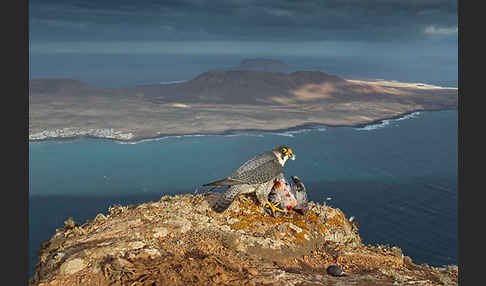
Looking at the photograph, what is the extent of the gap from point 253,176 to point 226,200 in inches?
50.9

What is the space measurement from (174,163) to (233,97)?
311 ft

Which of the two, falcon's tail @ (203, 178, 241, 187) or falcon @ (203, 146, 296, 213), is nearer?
falcon's tail @ (203, 178, 241, 187)

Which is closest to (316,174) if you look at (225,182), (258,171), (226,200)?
(258,171)

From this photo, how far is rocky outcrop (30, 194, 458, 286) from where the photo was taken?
30.1 ft

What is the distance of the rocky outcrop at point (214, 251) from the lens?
919 cm

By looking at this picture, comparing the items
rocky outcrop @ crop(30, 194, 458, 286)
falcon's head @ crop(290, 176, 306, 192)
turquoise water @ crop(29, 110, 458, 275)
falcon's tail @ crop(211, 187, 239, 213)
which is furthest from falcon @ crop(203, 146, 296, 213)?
turquoise water @ crop(29, 110, 458, 275)

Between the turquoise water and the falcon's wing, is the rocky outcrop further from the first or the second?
the turquoise water

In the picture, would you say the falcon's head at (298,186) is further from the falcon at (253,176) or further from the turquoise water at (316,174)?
the turquoise water at (316,174)

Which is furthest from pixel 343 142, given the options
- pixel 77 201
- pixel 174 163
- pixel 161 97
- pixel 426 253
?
pixel 161 97

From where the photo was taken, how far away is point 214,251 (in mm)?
10727

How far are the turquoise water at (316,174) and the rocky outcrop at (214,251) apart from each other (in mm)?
46978

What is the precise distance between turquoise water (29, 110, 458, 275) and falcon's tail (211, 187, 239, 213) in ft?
159

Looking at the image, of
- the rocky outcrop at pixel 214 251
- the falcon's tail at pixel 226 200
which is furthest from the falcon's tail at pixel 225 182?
the rocky outcrop at pixel 214 251

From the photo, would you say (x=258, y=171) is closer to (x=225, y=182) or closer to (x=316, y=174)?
(x=225, y=182)
